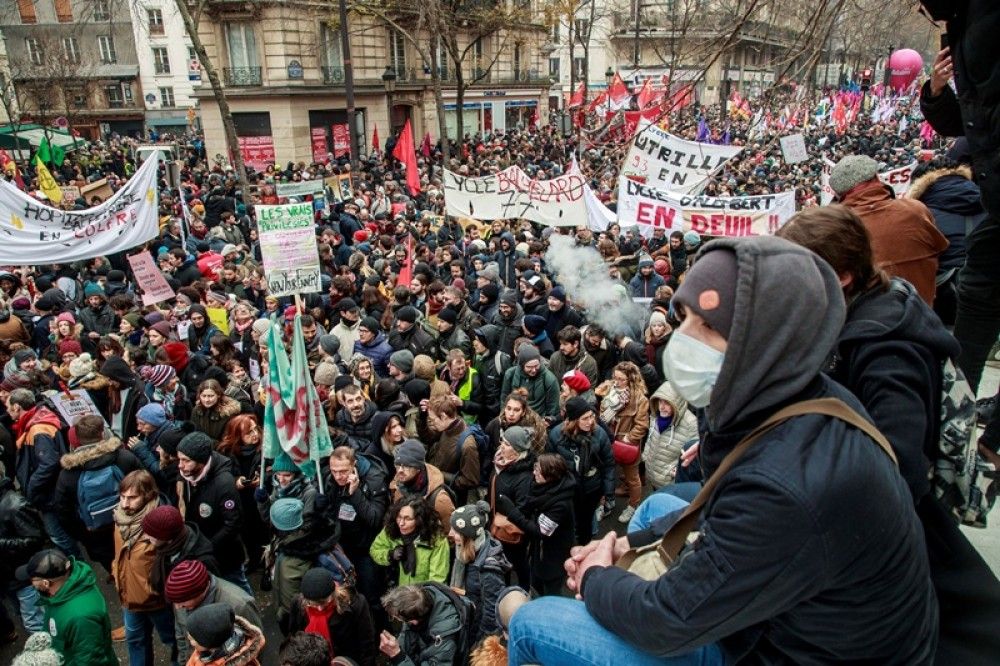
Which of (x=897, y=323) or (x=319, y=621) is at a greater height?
(x=897, y=323)

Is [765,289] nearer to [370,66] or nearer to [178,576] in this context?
[178,576]

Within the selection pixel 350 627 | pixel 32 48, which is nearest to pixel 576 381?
pixel 350 627

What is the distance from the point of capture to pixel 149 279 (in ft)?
29.9

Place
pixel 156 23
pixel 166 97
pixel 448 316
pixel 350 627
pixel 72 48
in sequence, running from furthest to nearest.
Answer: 1. pixel 166 97
2. pixel 156 23
3. pixel 72 48
4. pixel 448 316
5. pixel 350 627

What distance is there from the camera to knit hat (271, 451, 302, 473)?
5.05 metres

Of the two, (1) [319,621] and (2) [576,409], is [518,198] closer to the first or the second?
(2) [576,409]

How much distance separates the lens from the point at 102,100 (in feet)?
169

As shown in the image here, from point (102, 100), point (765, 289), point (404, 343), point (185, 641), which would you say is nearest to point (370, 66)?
point (102, 100)

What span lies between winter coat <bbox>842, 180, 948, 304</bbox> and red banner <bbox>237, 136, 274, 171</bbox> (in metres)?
32.7

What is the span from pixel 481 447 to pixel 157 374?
10.5 feet

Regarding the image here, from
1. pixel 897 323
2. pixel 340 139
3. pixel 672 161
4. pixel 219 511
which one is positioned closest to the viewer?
pixel 897 323

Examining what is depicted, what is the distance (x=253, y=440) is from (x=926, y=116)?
5087mm

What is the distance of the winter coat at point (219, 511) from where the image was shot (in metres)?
4.91

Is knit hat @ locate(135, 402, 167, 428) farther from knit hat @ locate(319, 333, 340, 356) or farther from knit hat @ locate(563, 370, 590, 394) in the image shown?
knit hat @ locate(563, 370, 590, 394)
